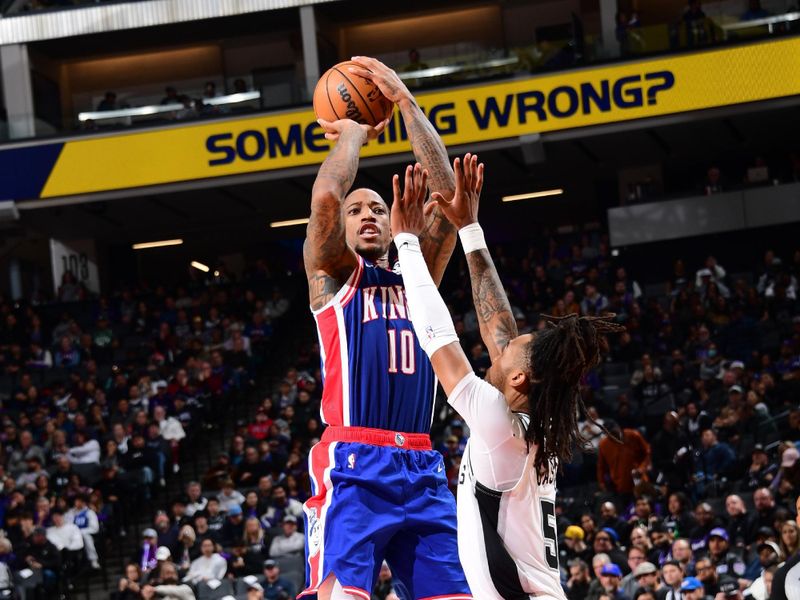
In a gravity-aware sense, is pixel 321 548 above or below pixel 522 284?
below

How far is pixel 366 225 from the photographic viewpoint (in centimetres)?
659

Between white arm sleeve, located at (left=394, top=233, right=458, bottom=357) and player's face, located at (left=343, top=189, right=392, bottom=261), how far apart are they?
1.34 meters

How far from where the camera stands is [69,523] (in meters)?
19.1

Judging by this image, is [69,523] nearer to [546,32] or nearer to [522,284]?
[522,284]

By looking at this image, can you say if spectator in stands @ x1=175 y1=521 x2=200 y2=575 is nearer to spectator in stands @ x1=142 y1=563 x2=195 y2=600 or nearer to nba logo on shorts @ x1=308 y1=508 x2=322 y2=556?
spectator in stands @ x1=142 y1=563 x2=195 y2=600

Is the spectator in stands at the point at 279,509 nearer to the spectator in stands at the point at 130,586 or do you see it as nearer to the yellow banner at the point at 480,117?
the spectator in stands at the point at 130,586

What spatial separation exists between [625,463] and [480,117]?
Answer: 31.3ft

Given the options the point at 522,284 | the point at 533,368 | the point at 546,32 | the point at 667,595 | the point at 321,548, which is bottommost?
the point at 667,595

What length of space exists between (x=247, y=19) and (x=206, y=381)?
942 cm

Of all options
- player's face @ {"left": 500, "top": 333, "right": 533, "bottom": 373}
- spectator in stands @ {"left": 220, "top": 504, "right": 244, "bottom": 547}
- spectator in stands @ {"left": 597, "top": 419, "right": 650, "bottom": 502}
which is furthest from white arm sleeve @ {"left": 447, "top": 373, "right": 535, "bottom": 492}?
spectator in stands @ {"left": 220, "top": 504, "right": 244, "bottom": 547}

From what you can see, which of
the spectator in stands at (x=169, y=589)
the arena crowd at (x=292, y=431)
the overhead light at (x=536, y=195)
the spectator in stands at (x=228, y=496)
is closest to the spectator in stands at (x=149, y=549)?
the arena crowd at (x=292, y=431)

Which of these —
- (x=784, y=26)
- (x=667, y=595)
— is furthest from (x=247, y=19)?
(x=667, y=595)

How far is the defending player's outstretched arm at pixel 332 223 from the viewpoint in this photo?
621 cm

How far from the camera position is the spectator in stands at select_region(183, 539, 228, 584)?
655 inches
